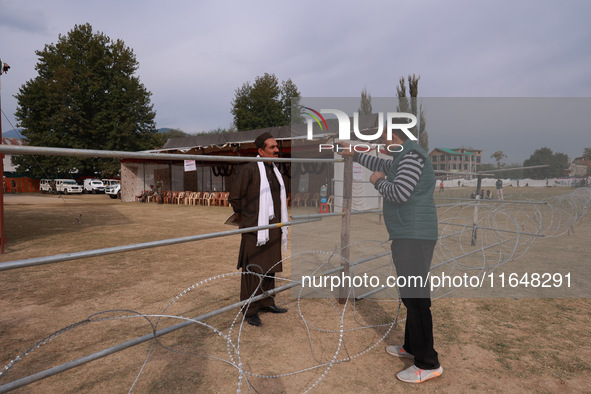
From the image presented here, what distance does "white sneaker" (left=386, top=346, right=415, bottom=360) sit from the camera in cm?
270

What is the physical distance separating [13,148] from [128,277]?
161 inches

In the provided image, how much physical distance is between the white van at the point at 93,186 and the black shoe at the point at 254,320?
35.7 m

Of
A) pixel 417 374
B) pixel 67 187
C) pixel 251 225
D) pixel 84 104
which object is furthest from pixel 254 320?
pixel 84 104

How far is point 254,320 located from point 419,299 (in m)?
1.65

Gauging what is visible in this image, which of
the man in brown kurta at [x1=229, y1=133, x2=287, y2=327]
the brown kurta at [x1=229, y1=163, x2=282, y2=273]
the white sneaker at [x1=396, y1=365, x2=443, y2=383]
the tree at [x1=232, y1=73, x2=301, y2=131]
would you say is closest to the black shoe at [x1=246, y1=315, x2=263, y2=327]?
the man in brown kurta at [x1=229, y1=133, x2=287, y2=327]

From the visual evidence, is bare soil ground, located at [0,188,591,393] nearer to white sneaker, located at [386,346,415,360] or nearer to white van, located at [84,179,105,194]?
white sneaker, located at [386,346,415,360]

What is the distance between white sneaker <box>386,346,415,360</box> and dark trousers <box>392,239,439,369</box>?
30 cm

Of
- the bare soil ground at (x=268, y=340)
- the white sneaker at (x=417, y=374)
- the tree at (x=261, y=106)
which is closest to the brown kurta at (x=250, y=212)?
the bare soil ground at (x=268, y=340)

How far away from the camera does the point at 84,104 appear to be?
35219 millimetres

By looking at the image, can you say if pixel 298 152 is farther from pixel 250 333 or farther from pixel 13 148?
pixel 13 148

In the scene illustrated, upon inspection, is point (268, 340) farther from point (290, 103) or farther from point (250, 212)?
point (290, 103)

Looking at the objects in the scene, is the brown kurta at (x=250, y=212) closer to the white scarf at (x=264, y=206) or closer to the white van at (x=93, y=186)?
the white scarf at (x=264, y=206)

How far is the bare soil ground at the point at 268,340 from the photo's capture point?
236 cm

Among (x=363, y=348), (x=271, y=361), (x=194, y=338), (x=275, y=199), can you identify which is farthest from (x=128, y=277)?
(x=363, y=348)
